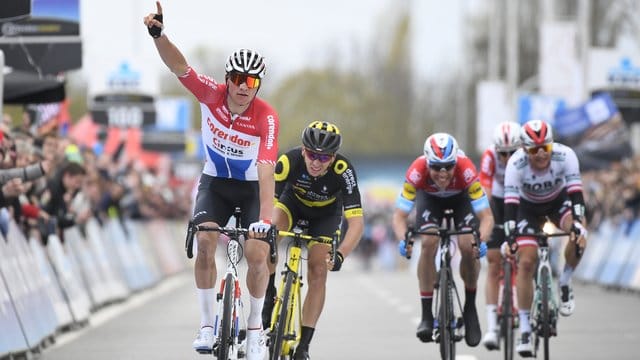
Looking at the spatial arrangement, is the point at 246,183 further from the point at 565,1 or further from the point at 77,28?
the point at 565,1

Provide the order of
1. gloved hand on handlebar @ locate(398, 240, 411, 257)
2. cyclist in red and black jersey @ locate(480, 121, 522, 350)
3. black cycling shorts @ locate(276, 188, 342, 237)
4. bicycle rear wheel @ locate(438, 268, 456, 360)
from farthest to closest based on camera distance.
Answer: cyclist in red and black jersey @ locate(480, 121, 522, 350) < gloved hand on handlebar @ locate(398, 240, 411, 257) < bicycle rear wheel @ locate(438, 268, 456, 360) < black cycling shorts @ locate(276, 188, 342, 237)

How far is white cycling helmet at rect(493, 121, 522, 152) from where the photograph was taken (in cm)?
1571

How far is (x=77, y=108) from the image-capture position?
360 ft

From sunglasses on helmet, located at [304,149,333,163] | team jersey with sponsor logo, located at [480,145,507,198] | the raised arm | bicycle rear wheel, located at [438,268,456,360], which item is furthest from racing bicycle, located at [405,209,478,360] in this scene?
the raised arm

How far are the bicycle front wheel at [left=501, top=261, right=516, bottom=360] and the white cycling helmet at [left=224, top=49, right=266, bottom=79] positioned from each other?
13.5 ft

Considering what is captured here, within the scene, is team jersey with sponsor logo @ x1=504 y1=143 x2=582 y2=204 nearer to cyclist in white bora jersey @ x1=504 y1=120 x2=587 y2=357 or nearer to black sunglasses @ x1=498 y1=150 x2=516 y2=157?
cyclist in white bora jersey @ x1=504 y1=120 x2=587 y2=357

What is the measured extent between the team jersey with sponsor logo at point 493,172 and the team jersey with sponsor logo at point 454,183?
5.82ft

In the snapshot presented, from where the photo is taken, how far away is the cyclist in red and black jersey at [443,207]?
1400 centimetres

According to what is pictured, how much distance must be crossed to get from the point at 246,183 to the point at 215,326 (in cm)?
116

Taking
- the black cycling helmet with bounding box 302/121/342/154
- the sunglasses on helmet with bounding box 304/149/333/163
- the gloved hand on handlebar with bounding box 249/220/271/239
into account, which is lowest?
the gloved hand on handlebar with bounding box 249/220/271/239

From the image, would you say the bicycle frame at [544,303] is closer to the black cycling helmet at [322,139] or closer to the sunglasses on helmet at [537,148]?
the sunglasses on helmet at [537,148]

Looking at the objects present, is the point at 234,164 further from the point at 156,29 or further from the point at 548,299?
the point at 548,299

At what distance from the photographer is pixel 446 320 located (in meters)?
13.8

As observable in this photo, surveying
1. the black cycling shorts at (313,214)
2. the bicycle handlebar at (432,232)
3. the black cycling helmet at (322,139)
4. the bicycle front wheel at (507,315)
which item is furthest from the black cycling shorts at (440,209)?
the black cycling helmet at (322,139)
